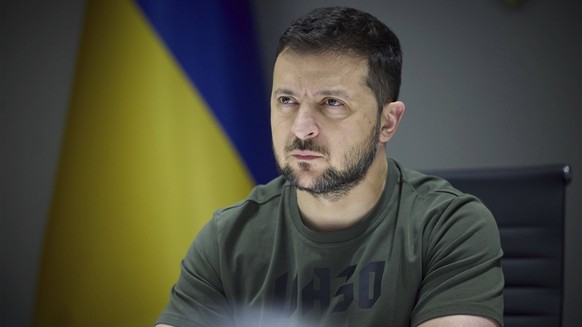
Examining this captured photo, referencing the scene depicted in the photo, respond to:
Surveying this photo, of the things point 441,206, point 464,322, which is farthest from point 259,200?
point 464,322

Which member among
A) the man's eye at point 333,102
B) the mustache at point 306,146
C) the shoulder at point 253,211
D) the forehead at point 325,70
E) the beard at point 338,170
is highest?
the forehead at point 325,70

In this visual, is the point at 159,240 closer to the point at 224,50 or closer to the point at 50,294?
the point at 50,294

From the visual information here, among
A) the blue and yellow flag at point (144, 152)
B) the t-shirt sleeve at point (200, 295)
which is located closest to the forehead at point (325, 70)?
the t-shirt sleeve at point (200, 295)

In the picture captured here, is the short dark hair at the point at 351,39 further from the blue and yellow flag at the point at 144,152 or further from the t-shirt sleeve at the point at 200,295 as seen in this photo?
the blue and yellow flag at the point at 144,152

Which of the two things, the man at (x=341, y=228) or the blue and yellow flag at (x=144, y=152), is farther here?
the blue and yellow flag at (x=144, y=152)

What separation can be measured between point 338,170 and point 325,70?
0.73ft

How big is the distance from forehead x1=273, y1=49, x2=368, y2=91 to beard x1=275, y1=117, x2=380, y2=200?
129 mm

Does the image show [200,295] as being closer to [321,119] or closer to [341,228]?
[341,228]

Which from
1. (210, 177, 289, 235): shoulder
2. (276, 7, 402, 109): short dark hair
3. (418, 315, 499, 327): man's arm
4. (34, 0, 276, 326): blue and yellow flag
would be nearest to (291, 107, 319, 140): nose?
(276, 7, 402, 109): short dark hair

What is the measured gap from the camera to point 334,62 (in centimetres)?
154

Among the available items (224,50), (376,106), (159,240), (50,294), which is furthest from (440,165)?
(50,294)

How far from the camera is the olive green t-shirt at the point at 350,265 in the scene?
1.44m

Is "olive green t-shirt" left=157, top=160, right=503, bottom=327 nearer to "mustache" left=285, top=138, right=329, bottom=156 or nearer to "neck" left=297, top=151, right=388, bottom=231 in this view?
"neck" left=297, top=151, right=388, bottom=231

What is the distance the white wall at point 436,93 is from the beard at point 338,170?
134cm
